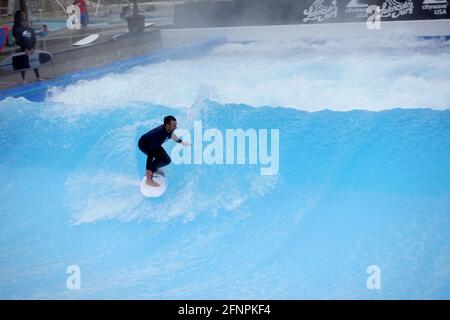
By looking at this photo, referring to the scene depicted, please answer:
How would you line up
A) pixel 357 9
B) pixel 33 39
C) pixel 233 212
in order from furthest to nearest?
pixel 33 39
pixel 357 9
pixel 233 212

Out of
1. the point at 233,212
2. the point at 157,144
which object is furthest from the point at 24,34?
the point at 233,212

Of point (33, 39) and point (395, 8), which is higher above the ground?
point (395, 8)

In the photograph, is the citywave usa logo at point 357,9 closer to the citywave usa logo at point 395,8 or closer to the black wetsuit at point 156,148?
the citywave usa logo at point 395,8

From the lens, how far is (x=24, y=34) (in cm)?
279

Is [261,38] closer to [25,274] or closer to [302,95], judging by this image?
[302,95]

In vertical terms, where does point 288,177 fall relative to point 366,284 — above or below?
above

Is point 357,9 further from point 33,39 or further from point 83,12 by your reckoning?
point 33,39

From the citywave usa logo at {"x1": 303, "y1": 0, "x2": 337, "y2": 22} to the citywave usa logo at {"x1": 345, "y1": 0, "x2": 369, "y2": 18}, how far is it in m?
0.16

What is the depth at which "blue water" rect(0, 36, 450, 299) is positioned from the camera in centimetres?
186

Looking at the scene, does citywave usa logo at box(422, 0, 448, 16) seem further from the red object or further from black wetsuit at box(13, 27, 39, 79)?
black wetsuit at box(13, 27, 39, 79)

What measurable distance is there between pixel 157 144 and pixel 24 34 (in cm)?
138
